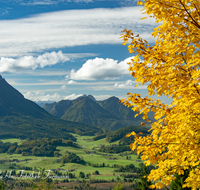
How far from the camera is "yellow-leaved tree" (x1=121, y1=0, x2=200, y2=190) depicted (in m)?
8.48

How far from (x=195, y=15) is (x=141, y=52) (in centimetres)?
317

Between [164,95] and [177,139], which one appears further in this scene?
[164,95]

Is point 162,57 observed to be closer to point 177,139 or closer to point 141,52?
point 141,52

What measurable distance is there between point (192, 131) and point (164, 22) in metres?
6.07

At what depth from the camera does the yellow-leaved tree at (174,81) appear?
8484 mm

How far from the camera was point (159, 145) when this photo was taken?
31.6ft

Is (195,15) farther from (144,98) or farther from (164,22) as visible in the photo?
(144,98)

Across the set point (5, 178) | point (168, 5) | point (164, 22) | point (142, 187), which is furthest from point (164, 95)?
point (5, 178)

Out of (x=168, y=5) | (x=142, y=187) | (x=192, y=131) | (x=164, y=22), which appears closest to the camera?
(x=192, y=131)

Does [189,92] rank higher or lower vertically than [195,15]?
lower

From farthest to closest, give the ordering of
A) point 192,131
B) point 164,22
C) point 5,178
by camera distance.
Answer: point 5,178 → point 164,22 → point 192,131

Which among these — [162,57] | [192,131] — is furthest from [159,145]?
[162,57]

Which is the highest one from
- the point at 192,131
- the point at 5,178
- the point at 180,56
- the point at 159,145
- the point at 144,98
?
the point at 180,56

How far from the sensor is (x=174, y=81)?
358 inches
